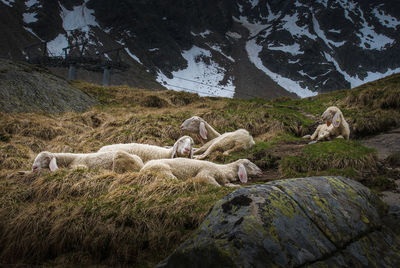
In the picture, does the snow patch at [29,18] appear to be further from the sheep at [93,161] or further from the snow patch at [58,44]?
the sheep at [93,161]

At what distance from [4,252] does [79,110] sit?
13.3 metres

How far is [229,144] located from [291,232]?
684 centimetres

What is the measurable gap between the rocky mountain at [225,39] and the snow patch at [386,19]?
57 cm

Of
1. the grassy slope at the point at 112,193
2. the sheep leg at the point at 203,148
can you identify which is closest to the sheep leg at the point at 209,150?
the sheep leg at the point at 203,148

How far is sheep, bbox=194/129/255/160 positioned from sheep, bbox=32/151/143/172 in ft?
9.12

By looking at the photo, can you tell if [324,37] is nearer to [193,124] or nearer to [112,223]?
[193,124]

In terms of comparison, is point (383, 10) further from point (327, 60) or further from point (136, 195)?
point (136, 195)

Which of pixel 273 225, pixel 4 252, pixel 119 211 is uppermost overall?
pixel 273 225

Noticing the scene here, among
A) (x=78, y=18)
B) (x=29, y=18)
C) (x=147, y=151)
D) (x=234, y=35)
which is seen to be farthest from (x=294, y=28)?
(x=147, y=151)

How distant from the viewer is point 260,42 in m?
154

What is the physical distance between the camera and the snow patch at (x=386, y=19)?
178 meters

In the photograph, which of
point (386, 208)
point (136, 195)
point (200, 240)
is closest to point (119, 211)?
point (136, 195)

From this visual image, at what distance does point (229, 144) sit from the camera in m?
9.50

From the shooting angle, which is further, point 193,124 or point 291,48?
point 291,48
